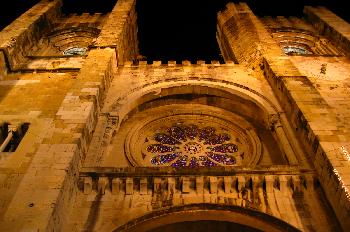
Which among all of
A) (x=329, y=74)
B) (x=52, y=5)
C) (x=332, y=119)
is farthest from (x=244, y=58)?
(x=52, y=5)

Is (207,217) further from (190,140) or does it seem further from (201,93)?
(201,93)

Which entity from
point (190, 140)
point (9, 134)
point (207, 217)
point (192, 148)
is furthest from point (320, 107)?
point (9, 134)

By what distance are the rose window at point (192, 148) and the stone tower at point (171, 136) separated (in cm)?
2

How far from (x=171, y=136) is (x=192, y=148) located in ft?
2.31

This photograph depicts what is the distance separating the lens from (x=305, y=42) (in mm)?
13680

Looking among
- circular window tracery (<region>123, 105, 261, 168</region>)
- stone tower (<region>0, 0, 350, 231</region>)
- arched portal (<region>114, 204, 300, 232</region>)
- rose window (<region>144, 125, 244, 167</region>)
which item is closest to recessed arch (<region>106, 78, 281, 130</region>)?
stone tower (<region>0, 0, 350, 231</region>)

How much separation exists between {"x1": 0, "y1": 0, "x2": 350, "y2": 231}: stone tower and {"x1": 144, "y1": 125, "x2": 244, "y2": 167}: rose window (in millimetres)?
24

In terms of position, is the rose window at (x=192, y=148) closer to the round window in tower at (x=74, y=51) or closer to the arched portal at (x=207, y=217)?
the arched portal at (x=207, y=217)

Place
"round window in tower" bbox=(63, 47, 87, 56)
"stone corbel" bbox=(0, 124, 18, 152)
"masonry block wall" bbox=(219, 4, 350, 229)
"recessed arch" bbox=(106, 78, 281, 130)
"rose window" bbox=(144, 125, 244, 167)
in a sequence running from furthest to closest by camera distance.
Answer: "round window in tower" bbox=(63, 47, 87, 56)
"recessed arch" bbox=(106, 78, 281, 130)
"rose window" bbox=(144, 125, 244, 167)
"stone corbel" bbox=(0, 124, 18, 152)
"masonry block wall" bbox=(219, 4, 350, 229)

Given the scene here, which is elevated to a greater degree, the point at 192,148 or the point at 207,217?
the point at 192,148

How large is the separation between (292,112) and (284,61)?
91.7 inches

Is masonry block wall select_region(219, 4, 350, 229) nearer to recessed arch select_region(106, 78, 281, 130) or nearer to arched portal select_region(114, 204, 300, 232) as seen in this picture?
recessed arch select_region(106, 78, 281, 130)

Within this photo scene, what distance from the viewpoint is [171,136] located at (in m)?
8.73

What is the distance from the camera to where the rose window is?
7789mm
